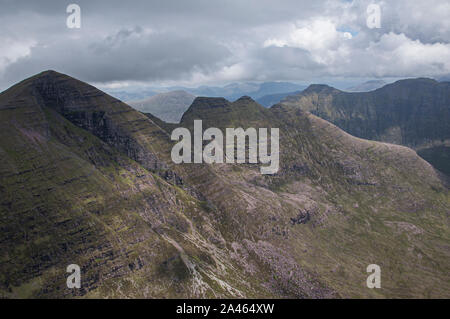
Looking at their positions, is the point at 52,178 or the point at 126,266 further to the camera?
the point at 52,178

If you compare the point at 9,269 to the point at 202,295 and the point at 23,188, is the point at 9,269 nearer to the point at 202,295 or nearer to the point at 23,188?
the point at 23,188

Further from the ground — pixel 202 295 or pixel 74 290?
pixel 74 290
